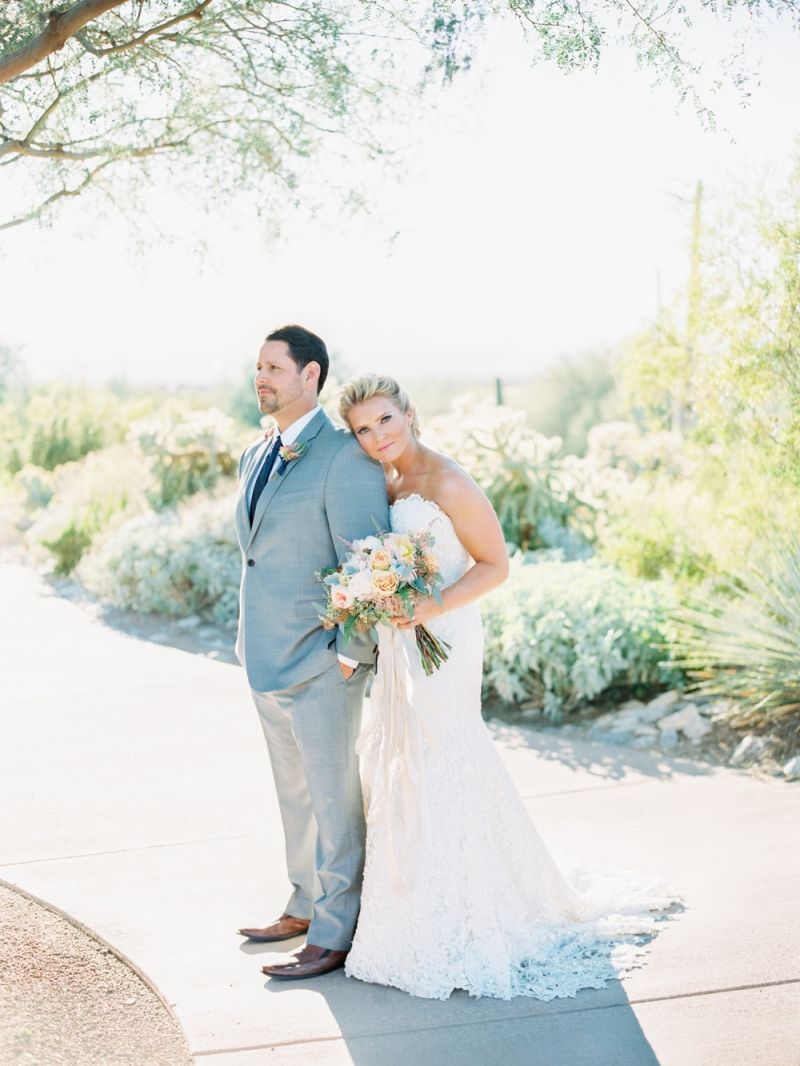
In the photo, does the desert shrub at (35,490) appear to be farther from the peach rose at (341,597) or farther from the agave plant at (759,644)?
the peach rose at (341,597)

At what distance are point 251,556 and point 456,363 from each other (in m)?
128

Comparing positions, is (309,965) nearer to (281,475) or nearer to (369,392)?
(281,475)

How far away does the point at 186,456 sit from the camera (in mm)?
13336

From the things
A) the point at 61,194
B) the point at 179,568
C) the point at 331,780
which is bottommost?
the point at 179,568

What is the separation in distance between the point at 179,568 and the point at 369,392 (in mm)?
7105

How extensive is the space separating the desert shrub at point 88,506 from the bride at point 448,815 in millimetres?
9136

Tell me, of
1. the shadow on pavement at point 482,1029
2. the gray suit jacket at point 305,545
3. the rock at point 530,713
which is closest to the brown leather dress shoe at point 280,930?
the shadow on pavement at point 482,1029

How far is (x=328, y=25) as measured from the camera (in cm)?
509

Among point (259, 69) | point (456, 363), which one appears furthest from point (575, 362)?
point (456, 363)

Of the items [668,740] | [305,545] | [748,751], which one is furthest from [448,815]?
[668,740]

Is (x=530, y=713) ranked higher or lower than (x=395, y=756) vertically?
lower

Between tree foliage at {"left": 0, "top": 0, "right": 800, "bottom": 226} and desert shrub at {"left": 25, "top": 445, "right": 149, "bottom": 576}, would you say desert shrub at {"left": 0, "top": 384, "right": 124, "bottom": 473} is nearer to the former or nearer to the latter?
desert shrub at {"left": 25, "top": 445, "right": 149, "bottom": 576}

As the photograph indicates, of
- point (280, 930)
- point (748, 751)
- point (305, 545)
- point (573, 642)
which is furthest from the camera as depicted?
point (573, 642)

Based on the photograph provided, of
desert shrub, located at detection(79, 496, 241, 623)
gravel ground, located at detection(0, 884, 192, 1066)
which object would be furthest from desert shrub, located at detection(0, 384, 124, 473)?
gravel ground, located at detection(0, 884, 192, 1066)
